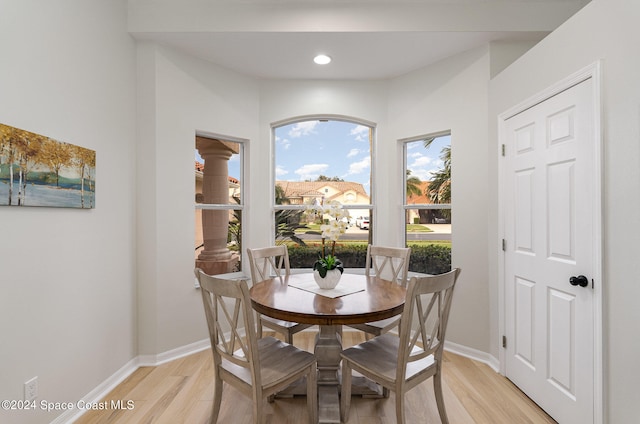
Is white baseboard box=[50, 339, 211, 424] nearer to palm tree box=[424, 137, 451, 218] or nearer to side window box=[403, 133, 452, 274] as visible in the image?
side window box=[403, 133, 452, 274]

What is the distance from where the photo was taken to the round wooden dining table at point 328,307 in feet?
5.79

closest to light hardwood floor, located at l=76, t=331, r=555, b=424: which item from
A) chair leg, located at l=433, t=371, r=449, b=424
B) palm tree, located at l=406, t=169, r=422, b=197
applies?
chair leg, located at l=433, t=371, r=449, b=424

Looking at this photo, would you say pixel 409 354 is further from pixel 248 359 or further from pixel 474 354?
pixel 474 354

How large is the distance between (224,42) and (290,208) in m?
1.75

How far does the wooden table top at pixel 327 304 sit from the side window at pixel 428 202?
3.72 ft

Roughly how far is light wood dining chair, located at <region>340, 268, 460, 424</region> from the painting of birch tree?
6.46ft

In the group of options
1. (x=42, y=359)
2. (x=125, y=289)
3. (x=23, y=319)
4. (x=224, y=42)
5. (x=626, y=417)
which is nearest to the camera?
(x=626, y=417)

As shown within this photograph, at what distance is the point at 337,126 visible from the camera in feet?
12.2

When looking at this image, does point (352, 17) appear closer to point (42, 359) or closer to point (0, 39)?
point (0, 39)

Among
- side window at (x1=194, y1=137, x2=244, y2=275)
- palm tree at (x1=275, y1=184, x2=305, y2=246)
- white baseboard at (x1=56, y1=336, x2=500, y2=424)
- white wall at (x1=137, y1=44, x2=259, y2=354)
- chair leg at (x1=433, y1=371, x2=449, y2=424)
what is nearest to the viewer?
chair leg at (x1=433, y1=371, x2=449, y2=424)

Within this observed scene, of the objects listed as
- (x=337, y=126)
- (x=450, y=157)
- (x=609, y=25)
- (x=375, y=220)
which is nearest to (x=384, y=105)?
(x=337, y=126)

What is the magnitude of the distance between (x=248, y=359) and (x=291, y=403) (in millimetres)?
809

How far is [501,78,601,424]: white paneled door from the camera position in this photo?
179 cm

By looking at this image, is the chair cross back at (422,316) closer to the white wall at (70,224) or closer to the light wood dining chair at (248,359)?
the light wood dining chair at (248,359)
